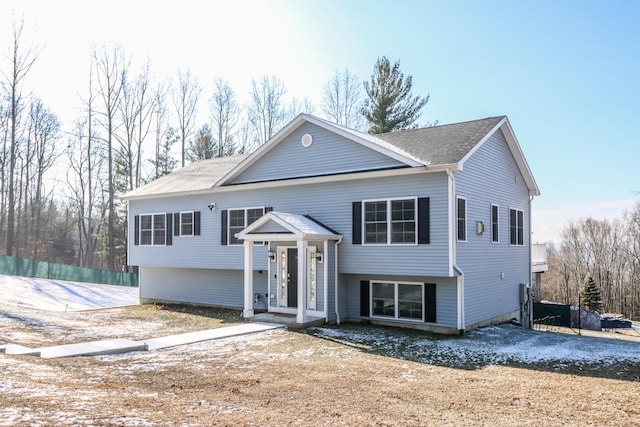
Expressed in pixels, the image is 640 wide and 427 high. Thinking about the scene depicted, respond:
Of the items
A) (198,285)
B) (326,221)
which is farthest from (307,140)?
(198,285)

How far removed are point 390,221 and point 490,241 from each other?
352 centimetres

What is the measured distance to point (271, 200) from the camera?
51.1ft

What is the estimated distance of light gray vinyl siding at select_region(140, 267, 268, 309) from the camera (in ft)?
A: 55.2

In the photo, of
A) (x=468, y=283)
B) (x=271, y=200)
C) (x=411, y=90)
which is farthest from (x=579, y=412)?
(x=411, y=90)

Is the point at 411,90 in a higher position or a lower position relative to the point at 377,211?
higher

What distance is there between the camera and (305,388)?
280 inches

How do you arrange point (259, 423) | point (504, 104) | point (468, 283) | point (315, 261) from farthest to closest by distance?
1. point (504, 104)
2. point (315, 261)
3. point (468, 283)
4. point (259, 423)

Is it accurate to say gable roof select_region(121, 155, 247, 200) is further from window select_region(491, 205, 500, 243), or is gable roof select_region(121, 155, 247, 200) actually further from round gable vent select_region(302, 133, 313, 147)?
window select_region(491, 205, 500, 243)

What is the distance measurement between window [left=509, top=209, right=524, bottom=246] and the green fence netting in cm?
2202

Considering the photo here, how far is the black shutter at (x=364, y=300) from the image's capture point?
45.4 ft

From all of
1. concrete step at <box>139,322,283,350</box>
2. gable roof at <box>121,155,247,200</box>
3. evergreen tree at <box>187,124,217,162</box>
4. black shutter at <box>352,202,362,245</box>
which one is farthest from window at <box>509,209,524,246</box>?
evergreen tree at <box>187,124,217,162</box>

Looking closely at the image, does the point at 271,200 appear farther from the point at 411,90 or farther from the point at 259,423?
the point at 411,90

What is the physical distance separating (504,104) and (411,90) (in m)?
13.3

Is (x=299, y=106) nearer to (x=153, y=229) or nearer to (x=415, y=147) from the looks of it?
(x=153, y=229)
